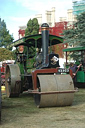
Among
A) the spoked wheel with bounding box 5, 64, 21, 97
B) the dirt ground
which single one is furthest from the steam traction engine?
the dirt ground

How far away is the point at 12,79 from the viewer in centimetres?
783

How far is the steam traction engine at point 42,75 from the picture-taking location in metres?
6.45

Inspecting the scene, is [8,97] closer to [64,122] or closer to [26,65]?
[26,65]

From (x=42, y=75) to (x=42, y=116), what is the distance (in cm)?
143

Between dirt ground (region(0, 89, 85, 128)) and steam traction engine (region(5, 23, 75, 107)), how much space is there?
11.9 inches

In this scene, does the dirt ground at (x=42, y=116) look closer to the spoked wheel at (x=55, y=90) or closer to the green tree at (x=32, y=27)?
the spoked wheel at (x=55, y=90)

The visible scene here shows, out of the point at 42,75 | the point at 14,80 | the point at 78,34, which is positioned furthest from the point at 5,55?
the point at 42,75

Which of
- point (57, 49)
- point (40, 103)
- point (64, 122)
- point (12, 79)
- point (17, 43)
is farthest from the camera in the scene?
point (57, 49)

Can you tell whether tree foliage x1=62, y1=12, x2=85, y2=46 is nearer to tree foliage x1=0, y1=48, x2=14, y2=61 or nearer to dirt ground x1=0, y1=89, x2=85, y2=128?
dirt ground x1=0, y1=89, x2=85, y2=128

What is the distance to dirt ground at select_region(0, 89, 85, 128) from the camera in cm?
477

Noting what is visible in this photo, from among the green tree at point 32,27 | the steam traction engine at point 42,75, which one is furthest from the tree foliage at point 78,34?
the green tree at point 32,27

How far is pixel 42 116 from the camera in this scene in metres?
5.54

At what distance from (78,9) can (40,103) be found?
138ft

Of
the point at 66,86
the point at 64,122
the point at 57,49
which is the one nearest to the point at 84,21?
the point at 66,86
